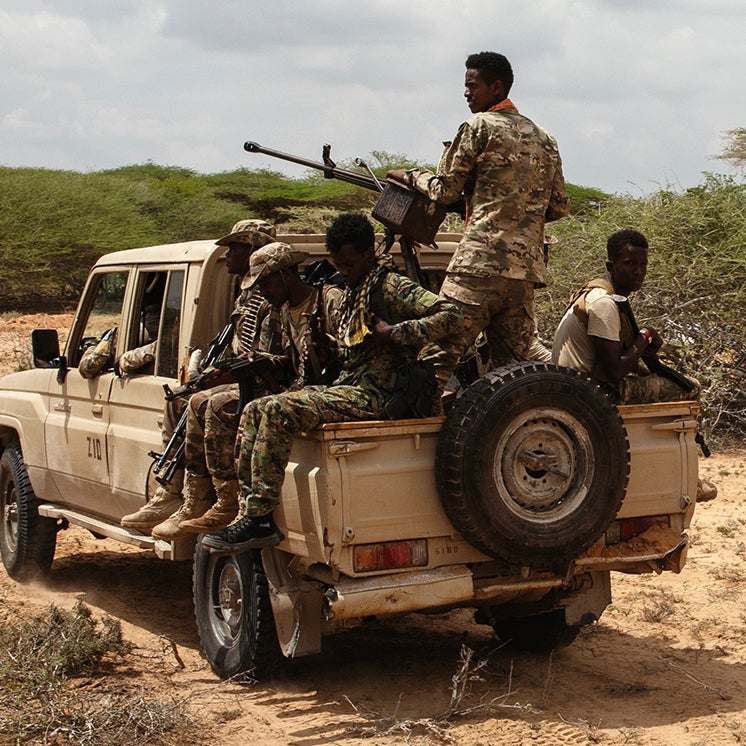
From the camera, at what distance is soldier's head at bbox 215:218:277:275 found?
6.16 meters

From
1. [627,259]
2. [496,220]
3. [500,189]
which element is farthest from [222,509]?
[627,259]

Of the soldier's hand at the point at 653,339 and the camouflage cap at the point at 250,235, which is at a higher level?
the camouflage cap at the point at 250,235

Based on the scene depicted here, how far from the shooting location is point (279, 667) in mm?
5945

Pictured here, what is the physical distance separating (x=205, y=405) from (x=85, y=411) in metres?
1.76

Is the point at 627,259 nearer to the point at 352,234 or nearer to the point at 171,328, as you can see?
the point at 352,234

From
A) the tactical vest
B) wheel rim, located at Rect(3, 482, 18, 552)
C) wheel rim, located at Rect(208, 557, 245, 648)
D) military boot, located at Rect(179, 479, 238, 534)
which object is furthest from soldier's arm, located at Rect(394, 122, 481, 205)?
wheel rim, located at Rect(3, 482, 18, 552)

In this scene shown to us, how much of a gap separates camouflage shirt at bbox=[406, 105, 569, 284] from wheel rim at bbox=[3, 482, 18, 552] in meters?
3.84

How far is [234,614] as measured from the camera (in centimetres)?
586

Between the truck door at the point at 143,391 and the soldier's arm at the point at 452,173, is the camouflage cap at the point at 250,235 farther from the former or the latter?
the soldier's arm at the point at 452,173

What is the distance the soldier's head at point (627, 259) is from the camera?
19.2ft

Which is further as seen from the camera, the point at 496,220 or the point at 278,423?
the point at 496,220

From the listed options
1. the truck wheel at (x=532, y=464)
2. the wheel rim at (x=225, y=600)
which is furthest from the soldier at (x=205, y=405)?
the truck wheel at (x=532, y=464)

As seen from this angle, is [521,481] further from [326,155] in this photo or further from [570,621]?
[326,155]

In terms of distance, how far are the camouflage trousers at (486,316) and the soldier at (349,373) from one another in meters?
0.22
